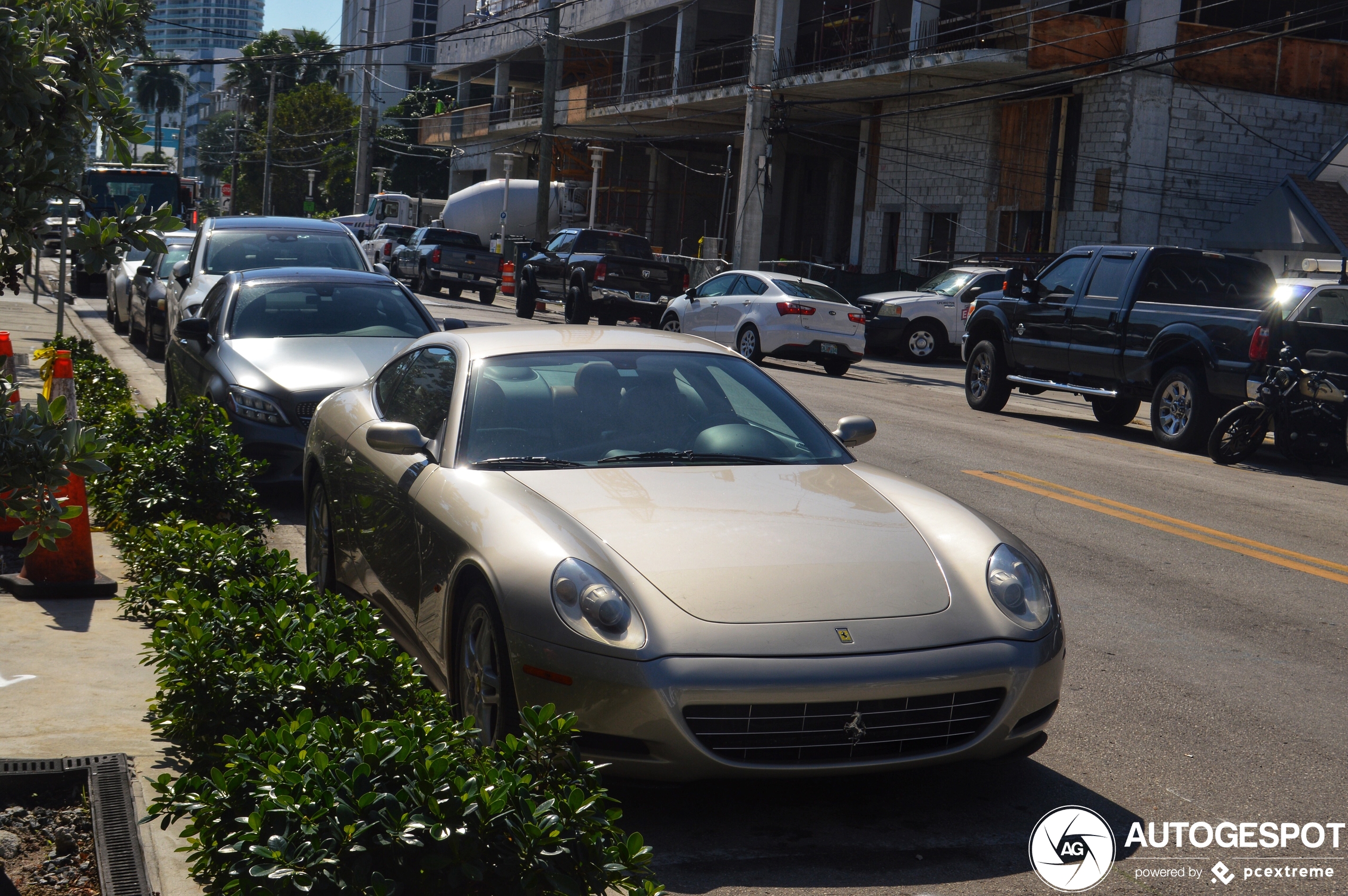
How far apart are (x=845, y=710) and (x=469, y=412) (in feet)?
6.63

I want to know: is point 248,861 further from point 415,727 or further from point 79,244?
point 79,244

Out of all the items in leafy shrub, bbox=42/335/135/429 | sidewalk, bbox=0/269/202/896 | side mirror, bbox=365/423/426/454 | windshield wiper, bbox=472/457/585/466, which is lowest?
sidewalk, bbox=0/269/202/896

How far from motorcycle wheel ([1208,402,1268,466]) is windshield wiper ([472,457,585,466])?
1079 centimetres

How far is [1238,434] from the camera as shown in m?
14.2

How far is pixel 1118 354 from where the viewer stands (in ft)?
53.7

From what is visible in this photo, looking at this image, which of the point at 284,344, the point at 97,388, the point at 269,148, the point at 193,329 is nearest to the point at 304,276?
the point at 284,344

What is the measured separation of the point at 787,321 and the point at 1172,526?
1327 centimetres

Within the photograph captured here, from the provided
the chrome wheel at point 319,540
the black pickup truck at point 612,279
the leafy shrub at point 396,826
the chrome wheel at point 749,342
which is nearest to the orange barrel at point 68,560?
the chrome wheel at point 319,540

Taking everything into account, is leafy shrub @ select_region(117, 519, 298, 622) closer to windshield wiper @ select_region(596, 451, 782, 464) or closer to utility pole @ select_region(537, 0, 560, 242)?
windshield wiper @ select_region(596, 451, 782, 464)

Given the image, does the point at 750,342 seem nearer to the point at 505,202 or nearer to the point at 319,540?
the point at 319,540

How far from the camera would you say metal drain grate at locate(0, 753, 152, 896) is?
3.51m

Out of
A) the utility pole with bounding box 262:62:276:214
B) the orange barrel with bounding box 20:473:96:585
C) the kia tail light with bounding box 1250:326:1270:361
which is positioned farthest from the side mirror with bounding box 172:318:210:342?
the utility pole with bounding box 262:62:276:214

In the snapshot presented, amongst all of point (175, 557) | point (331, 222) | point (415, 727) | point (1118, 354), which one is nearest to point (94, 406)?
point (175, 557)

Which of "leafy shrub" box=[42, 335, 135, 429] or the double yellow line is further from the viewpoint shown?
"leafy shrub" box=[42, 335, 135, 429]
